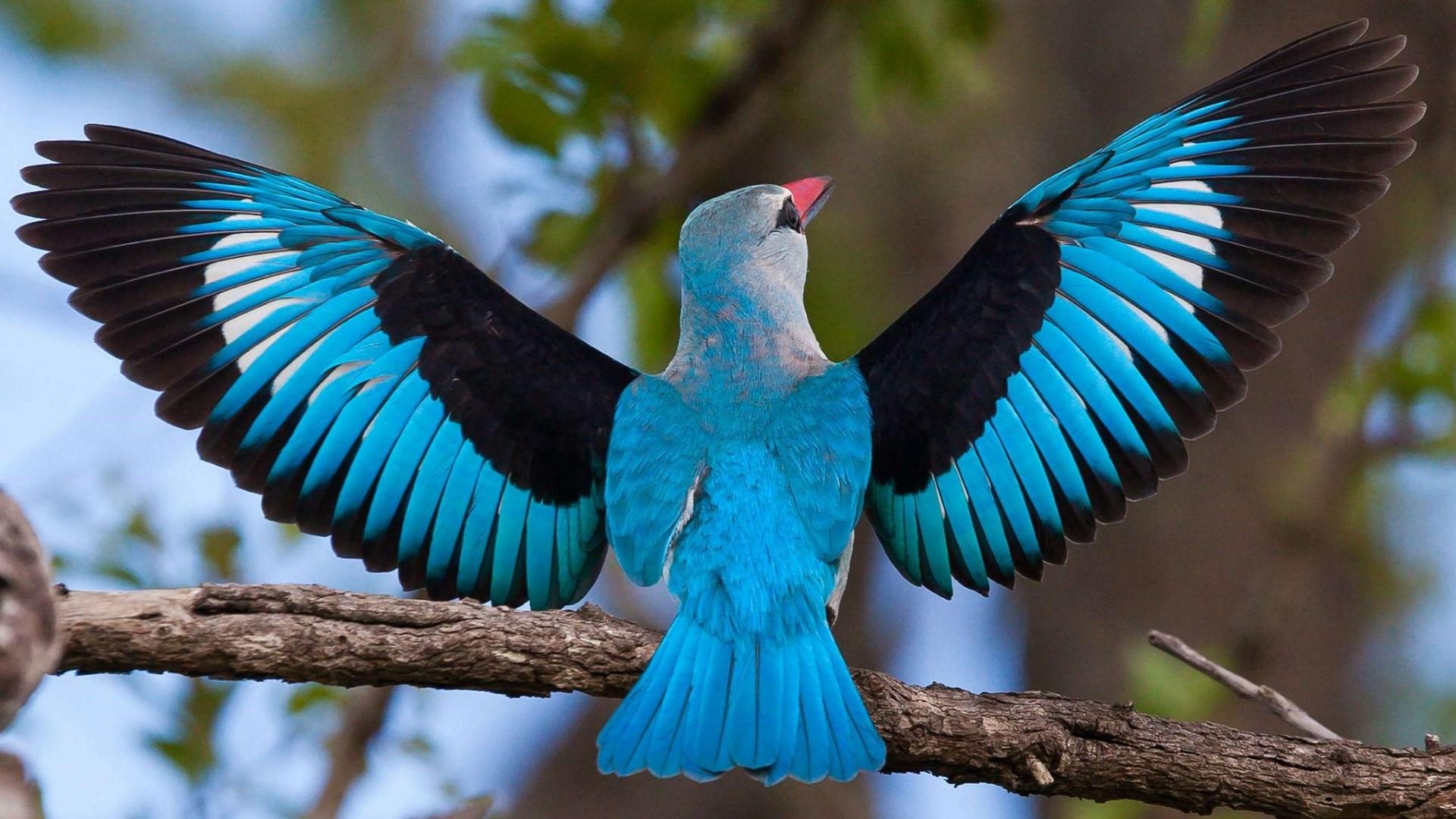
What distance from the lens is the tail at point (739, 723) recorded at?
3414mm

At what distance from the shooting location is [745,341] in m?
4.43

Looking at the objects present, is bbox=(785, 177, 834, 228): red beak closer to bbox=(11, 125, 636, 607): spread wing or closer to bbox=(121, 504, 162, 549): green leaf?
bbox=(11, 125, 636, 607): spread wing

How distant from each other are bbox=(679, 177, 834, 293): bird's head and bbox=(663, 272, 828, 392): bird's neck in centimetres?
4

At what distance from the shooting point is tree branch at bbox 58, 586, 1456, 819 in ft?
10.6

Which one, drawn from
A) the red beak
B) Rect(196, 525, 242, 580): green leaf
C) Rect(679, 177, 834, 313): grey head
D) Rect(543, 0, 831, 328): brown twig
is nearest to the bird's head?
Rect(679, 177, 834, 313): grey head

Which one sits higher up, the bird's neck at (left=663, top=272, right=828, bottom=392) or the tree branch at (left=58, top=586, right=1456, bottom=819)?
the bird's neck at (left=663, top=272, right=828, bottom=392)

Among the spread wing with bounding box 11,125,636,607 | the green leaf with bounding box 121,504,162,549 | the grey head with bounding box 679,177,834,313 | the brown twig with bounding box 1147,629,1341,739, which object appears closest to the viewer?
the brown twig with bounding box 1147,629,1341,739

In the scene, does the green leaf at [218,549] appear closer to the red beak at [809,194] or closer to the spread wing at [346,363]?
the spread wing at [346,363]

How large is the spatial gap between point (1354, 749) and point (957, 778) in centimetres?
88

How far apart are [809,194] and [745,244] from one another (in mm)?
686

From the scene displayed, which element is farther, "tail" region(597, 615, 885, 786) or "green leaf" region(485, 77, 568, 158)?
"green leaf" region(485, 77, 568, 158)

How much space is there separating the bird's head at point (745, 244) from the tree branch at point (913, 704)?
1327 millimetres

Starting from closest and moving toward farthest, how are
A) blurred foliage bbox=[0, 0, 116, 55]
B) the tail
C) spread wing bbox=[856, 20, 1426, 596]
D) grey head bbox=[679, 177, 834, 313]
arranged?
the tail < spread wing bbox=[856, 20, 1426, 596] < grey head bbox=[679, 177, 834, 313] < blurred foliage bbox=[0, 0, 116, 55]

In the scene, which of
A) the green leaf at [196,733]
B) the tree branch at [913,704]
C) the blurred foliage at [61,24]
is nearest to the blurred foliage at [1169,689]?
the tree branch at [913,704]
